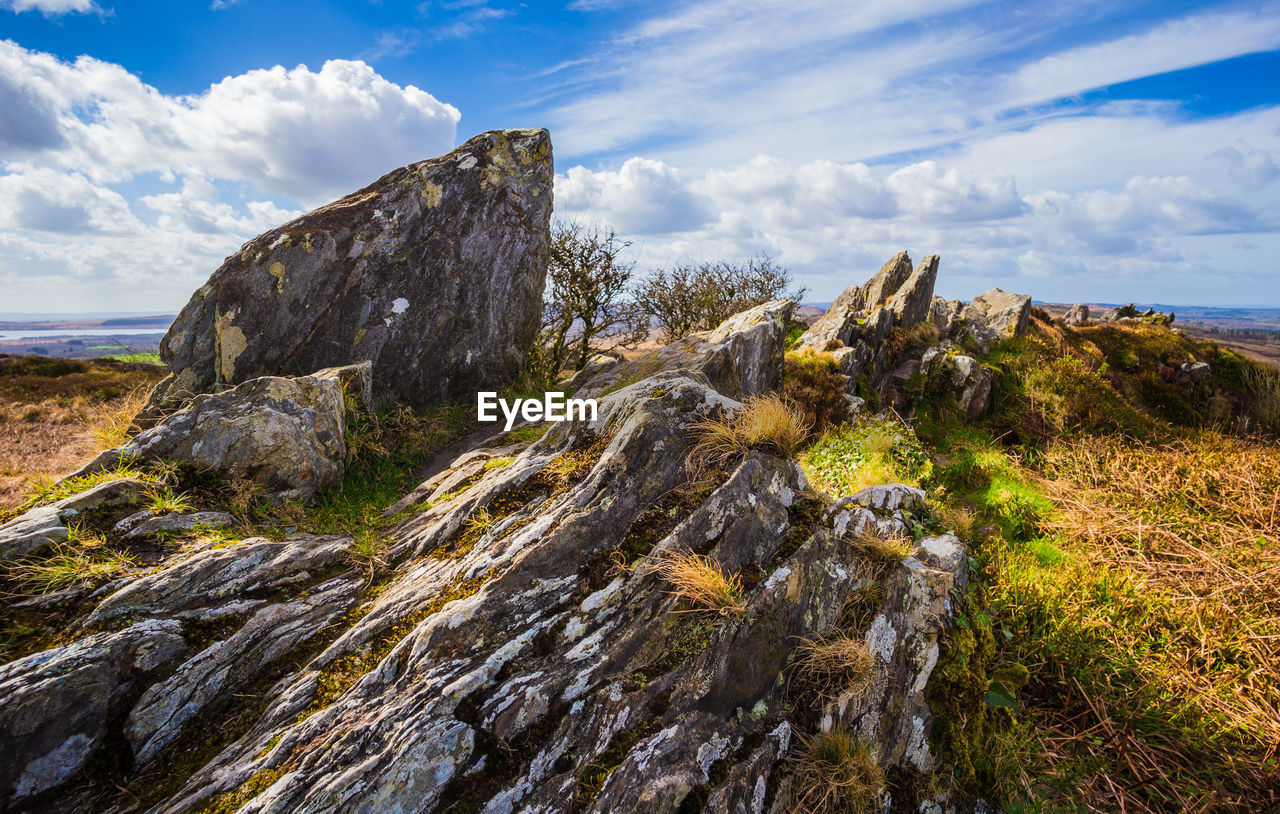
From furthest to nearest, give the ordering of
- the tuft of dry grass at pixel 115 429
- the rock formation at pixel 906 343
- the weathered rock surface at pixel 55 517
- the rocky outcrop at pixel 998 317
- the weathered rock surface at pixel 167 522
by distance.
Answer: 1. the rocky outcrop at pixel 998 317
2. the rock formation at pixel 906 343
3. the tuft of dry grass at pixel 115 429
4. the weathered rock surface at pixel 167 522
5. the weathered rock surface at pixel 55 517

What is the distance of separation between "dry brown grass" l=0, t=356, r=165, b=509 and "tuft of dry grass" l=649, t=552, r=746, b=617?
7.96 m

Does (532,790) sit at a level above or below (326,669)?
below

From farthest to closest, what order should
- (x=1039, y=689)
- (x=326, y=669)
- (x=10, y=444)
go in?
(x=10, y=444) → (x=1039, y=689) → (x=326, y=669)

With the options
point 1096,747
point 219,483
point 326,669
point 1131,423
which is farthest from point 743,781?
point 1131,423

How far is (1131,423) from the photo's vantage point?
15.8 meters

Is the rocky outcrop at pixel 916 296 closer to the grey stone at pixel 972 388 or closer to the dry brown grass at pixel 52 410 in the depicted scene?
the grey stone at pixel 972 388

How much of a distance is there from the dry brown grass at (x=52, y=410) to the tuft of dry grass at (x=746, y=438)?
8.23 m

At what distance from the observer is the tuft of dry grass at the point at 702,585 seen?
4945 mm

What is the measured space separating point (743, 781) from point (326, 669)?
385 centimetres

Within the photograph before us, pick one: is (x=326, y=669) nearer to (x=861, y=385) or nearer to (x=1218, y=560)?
(x=1218, y=560)

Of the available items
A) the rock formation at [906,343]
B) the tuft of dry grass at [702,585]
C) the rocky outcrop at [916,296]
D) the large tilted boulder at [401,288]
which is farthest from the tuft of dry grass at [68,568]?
Answer: the rocky outcrop at [916,296]

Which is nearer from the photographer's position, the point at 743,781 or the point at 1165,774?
the point at 743,781

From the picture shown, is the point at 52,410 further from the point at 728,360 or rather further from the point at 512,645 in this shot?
the point at 728,360

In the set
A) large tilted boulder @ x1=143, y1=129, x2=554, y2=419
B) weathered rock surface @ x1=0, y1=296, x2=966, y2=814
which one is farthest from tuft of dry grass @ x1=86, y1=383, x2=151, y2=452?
weathered rock surface @ x1=0, y1=296, x2=966, y2=814
